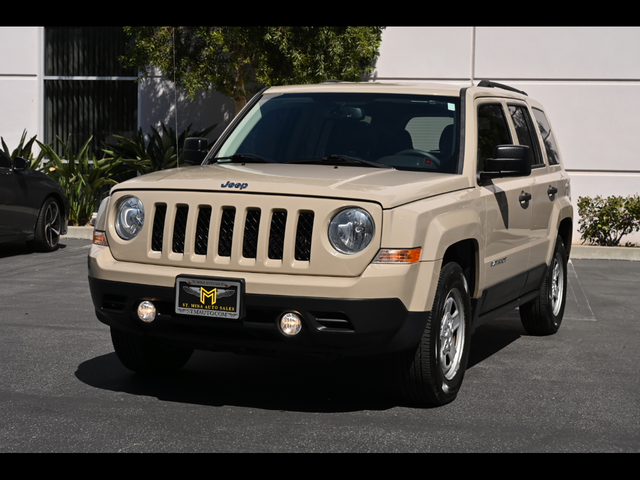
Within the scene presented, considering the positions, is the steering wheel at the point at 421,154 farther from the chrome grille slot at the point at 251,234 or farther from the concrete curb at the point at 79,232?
the concrete curb at the point at 79,232

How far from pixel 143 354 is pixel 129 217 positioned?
37.5 inches

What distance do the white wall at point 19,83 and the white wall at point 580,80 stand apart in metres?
7.65

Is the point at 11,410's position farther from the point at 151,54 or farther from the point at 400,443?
the point at 151,54

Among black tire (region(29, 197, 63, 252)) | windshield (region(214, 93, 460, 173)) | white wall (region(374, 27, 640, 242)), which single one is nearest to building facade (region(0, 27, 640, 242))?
white wall (region(374, 27, 640, 242))

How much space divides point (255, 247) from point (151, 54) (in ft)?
36.2

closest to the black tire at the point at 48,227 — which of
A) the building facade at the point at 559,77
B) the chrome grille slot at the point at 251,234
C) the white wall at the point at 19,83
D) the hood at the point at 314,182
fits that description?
the building facade at the point at 559,77

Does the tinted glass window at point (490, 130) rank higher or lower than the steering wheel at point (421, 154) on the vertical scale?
higher

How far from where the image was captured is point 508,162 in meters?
5.64

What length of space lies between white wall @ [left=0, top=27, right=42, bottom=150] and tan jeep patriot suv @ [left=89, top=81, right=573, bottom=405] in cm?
1238

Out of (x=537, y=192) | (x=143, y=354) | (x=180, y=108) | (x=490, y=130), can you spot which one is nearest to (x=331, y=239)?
(x=143, y=354)

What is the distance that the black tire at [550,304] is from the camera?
295 inches

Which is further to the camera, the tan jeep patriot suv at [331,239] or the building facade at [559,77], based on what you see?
the building facade at [559,77]

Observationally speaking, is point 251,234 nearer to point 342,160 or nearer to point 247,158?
point 342,160

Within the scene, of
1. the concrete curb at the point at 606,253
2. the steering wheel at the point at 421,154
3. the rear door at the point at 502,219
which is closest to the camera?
the steering wheel at the point at 421,154
